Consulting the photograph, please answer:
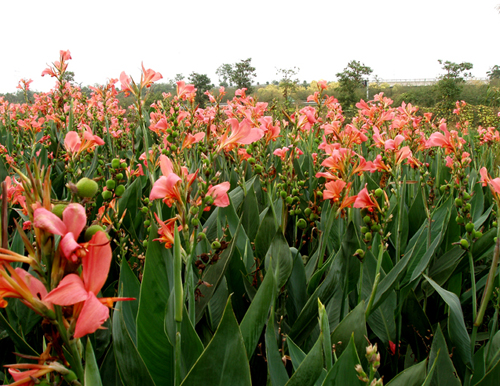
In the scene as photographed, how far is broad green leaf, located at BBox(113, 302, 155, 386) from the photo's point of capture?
0.73 metres

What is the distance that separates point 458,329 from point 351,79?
18721 millimetres

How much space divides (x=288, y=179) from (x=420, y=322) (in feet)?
2.40

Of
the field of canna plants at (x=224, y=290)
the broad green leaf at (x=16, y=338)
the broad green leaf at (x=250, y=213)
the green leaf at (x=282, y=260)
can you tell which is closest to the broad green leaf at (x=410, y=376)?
the field of canna plants at (x=224, y=290)

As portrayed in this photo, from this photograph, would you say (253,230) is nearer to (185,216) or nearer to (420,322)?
(420,322)

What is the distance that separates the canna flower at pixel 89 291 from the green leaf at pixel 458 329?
963 millimetres

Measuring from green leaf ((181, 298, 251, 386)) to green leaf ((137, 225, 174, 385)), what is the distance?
0.23m

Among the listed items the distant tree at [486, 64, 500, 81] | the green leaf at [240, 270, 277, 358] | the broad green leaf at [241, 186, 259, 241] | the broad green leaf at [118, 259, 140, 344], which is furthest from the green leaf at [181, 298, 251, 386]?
the distant tree at [486, 64, 500, 81]

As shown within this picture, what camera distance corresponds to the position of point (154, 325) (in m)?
0.88

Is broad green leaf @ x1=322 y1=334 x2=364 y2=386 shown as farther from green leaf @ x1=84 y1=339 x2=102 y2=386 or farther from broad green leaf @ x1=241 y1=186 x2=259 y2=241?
broad green leaf @ x1=241 y1=186 x2=259 y2=241

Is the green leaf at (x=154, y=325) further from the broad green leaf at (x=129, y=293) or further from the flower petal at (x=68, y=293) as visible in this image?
the flower petal at (x=68, y=293)

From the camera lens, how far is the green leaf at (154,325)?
864 mm

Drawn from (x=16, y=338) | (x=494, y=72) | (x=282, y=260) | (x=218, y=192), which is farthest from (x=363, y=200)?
(x=494, y=72)

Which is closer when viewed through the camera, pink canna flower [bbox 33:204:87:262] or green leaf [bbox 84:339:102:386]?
pink canna flower [bbox 33:204:87:262]

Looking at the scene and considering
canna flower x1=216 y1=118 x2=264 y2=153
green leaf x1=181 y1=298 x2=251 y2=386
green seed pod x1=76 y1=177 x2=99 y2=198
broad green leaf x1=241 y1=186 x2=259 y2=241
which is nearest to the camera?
green seed pod x1=76 y1=177 x2=99 y2=198
